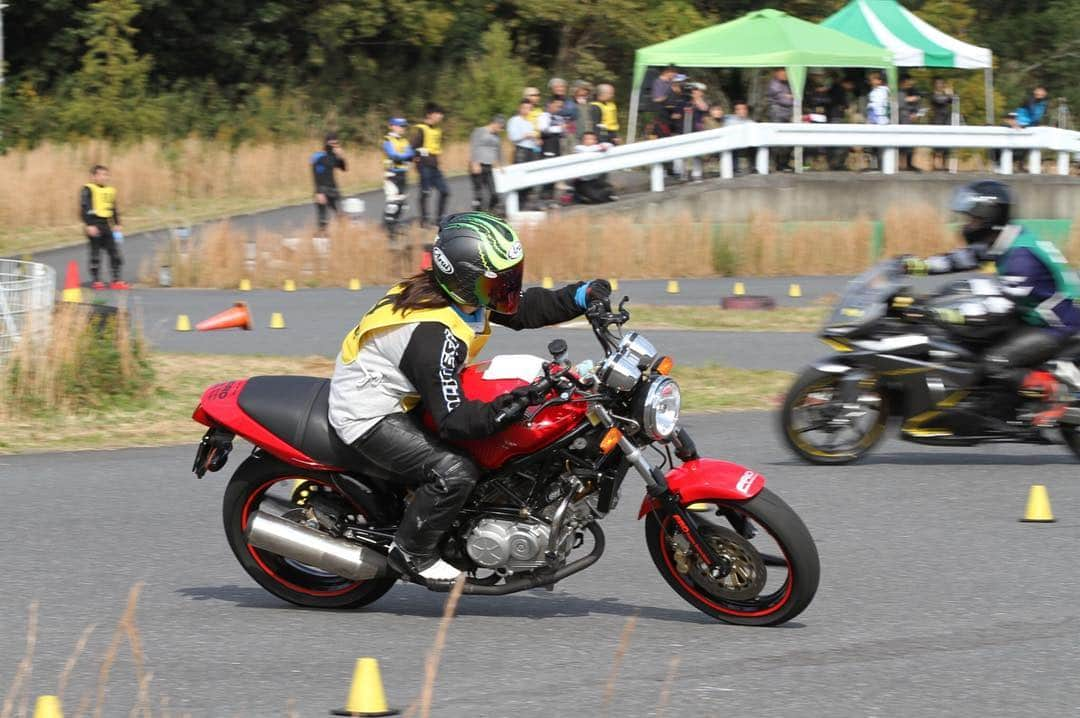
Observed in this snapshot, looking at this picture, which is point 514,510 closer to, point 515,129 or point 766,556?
point 766,556

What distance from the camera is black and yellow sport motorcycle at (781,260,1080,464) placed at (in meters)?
10.3

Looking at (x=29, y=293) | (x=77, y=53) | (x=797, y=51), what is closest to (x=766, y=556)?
(x=29, y=293)

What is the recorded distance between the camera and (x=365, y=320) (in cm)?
673

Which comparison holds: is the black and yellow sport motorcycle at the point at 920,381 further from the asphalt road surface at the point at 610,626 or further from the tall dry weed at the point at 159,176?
the tall dry weed at the point at 159,176

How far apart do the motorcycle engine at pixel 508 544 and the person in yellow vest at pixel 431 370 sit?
5.4 inches

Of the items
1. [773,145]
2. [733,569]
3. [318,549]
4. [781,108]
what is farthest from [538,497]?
[781,108]

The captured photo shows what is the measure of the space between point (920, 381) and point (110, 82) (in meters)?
31.8

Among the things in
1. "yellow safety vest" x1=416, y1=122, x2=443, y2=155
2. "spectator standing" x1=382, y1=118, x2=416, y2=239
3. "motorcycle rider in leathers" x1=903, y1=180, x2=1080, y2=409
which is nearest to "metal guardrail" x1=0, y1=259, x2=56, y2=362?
"motorcycle rider in leathers" x1=903, y1=180, x2=1080, y2=409

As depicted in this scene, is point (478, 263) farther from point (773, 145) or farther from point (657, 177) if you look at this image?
point (773, 145)

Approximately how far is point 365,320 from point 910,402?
477 centimetres

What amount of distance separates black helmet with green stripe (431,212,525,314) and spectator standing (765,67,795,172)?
882 inches

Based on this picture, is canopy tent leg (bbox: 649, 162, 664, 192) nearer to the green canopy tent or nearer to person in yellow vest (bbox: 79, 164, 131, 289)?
the green canopy tent

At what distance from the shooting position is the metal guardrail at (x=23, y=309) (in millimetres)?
12539

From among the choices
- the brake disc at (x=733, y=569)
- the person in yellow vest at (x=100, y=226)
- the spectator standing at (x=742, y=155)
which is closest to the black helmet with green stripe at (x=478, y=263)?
A: the brake disc at (x=733, y=569)
